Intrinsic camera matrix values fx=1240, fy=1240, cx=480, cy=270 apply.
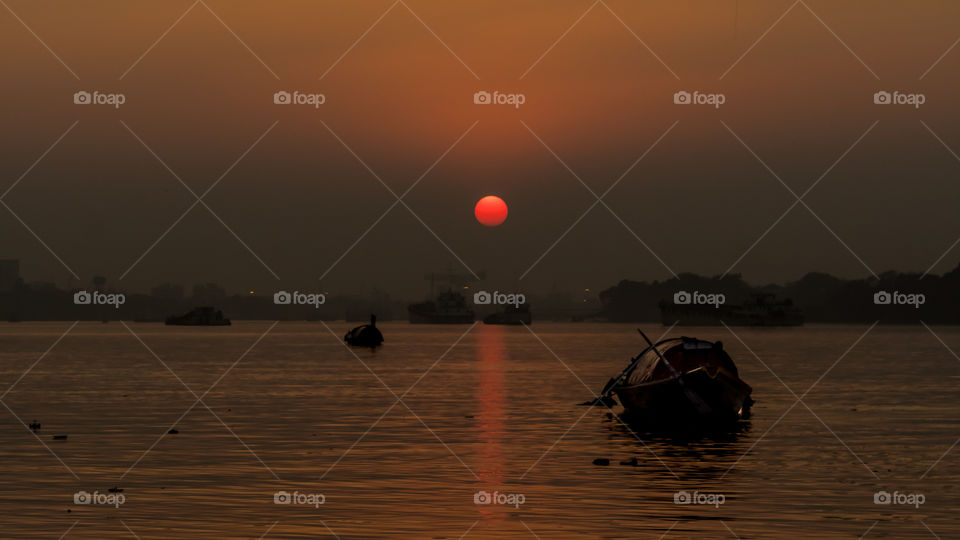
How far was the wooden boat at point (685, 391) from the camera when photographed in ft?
164

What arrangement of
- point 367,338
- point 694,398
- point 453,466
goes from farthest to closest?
1. point 367,338
2. point 694,398
3. point 453,466

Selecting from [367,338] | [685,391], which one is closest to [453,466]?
[685,391]

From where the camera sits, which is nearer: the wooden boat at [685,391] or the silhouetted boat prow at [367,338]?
the wooden boat at [685,391]

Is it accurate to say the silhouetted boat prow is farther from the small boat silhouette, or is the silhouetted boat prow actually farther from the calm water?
the small boat silhouette

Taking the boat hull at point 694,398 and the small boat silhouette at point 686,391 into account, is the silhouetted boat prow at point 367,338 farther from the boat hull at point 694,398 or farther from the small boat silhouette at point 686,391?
the boat hull at point 694,398

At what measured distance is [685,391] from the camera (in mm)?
50125

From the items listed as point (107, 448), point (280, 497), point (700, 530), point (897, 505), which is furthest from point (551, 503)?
point (107, 448)

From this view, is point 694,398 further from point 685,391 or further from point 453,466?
point 453,466

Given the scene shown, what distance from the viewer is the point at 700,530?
26.3 metres

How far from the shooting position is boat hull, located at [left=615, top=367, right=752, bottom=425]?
50062 millimetres

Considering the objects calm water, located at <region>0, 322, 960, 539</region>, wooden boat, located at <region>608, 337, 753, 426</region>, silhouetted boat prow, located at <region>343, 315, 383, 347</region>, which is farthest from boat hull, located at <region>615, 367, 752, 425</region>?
silhouetted boat prow, located at <region>343, 315, 383, 347</region>

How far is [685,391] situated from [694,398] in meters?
0.46

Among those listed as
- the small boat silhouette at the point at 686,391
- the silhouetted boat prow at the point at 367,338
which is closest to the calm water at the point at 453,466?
the small boat silhouette at the point at 686,391

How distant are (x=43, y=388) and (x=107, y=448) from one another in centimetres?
3920
